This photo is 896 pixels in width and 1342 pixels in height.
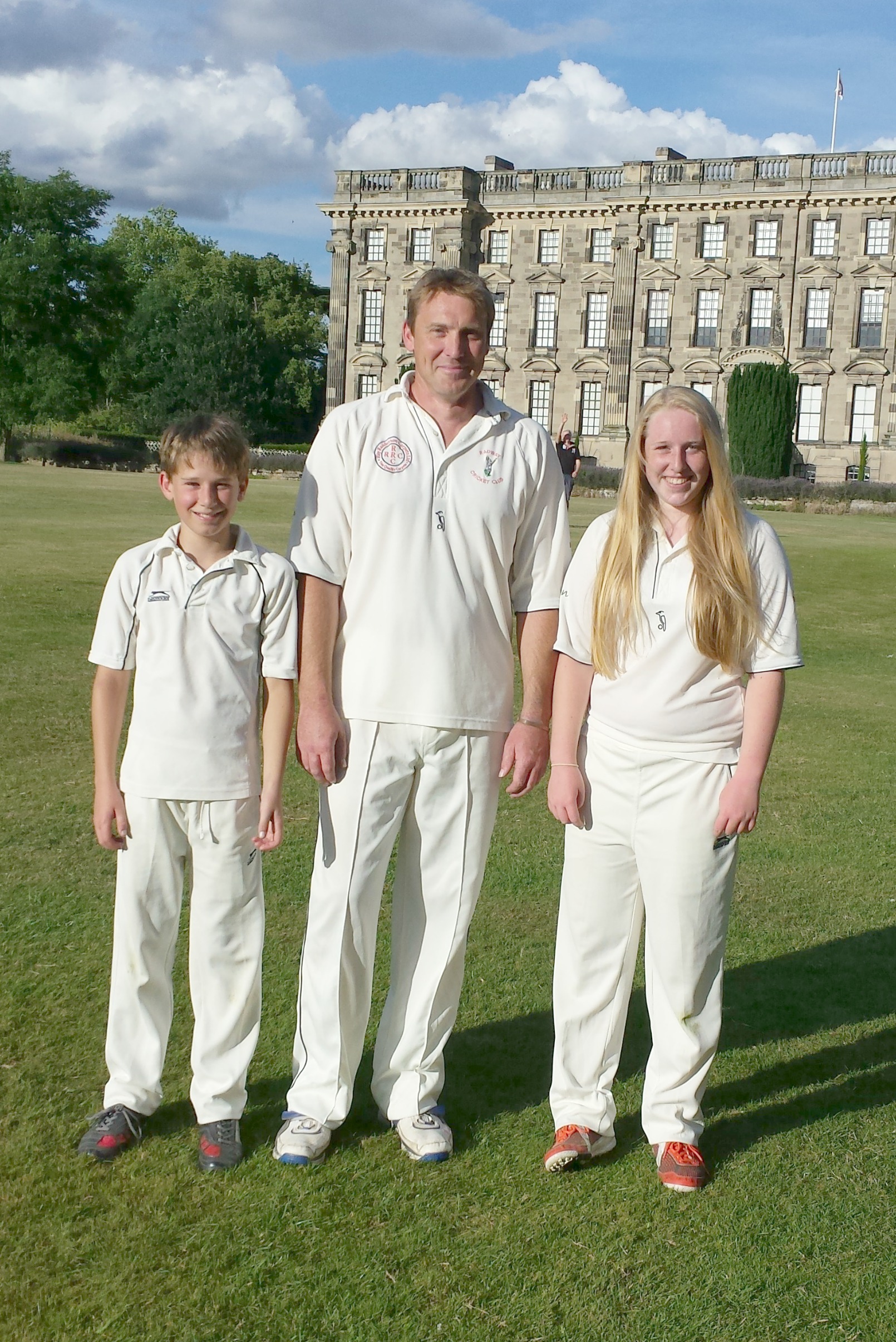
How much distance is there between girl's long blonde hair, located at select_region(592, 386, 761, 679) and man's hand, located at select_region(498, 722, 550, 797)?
0.97 feet

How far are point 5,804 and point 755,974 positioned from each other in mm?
4281

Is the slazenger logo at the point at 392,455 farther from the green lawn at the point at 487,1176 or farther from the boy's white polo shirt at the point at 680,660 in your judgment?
the green lawn at the point at 487,1176

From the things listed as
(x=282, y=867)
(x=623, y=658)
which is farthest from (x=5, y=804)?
(x=623, y=658)

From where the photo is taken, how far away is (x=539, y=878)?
6.44m

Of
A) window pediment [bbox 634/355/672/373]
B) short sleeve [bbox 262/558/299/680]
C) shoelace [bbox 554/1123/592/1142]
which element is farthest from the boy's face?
window pediment [bbox 634/355/672/373]

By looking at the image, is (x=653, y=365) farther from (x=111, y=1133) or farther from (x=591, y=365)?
(x=111, y=1133)

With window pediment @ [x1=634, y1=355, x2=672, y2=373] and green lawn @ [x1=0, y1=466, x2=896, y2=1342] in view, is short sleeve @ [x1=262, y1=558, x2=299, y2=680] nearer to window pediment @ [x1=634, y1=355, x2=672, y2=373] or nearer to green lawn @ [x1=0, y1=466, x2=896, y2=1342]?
green lawn @ [x1=0, y1=466, x2=896, y2=1342]

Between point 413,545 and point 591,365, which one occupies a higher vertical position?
point 591,365

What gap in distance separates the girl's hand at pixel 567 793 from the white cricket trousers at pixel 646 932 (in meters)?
0.06

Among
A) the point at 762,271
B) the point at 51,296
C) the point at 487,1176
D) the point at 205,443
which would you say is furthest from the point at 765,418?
A: the point at 487,1176

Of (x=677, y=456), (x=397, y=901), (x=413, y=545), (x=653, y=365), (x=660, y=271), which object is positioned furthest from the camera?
(x=653, y=365)

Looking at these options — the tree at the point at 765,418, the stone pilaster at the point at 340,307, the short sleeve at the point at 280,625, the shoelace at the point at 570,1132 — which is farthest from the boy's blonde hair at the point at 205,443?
the stone pilaster at the point at 340,307

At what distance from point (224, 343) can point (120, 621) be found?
6936 cm

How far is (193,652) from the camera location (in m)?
3.49
